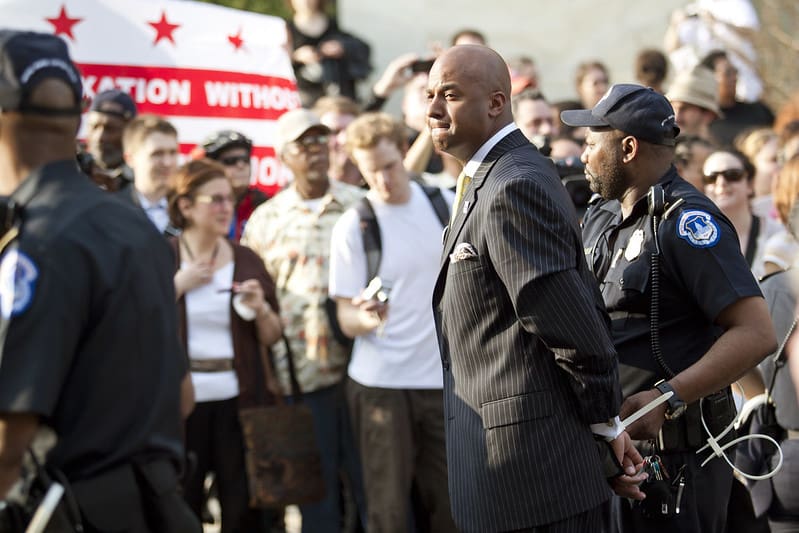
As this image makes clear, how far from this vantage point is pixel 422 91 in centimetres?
913

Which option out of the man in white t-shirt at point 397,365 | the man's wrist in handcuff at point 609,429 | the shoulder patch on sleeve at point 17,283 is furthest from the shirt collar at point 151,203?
the shoulder patch on sleeve at point 17,283

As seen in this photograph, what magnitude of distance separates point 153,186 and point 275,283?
0.97 metres

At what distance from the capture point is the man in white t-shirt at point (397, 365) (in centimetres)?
659

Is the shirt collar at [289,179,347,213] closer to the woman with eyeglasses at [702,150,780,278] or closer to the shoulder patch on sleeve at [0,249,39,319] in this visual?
the woman with eyeglasses at [702,150,780,278]

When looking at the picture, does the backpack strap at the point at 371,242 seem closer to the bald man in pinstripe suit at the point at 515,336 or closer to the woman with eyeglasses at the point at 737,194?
the woman with eyeglasses at the point at 737,194

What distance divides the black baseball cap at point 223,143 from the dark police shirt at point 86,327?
440cm

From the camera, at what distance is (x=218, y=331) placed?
6.64 metres

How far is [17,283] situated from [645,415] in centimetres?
215

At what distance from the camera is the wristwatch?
4148 millimetres

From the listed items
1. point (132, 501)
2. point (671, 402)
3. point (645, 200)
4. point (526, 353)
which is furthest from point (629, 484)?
point (132, 501)

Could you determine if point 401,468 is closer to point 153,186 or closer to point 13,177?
point 153,186

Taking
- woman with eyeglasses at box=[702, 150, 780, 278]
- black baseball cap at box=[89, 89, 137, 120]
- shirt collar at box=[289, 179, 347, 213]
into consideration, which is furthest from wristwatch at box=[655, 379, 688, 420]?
black baseball cap at box=[89, 89, 137, 120]

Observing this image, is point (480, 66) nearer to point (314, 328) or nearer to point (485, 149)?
point (485, 149)

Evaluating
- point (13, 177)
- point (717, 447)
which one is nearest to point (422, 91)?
point (717, 447)
